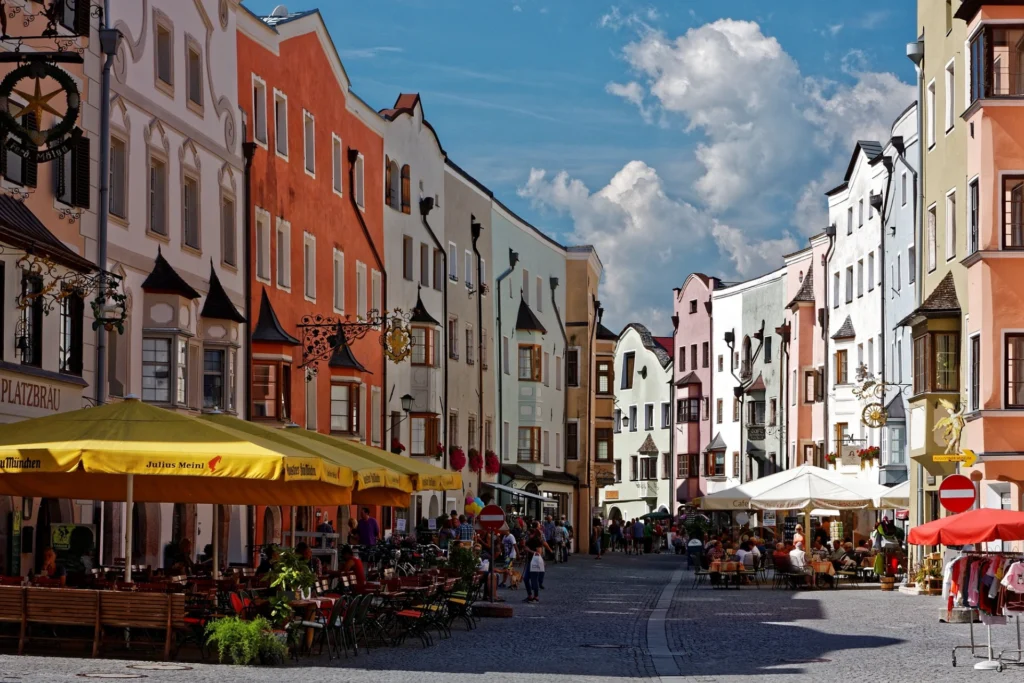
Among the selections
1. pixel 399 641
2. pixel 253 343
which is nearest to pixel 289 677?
pixel 399 641

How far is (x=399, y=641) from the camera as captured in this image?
2625 centimetres

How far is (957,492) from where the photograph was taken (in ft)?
92.7

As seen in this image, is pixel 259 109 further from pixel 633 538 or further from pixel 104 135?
pixel 633 538

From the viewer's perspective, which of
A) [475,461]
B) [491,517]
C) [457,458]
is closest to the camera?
[491,517]

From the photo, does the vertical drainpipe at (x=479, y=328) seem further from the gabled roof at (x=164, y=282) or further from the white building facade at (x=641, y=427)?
the white building facade at (x=641, y=427)

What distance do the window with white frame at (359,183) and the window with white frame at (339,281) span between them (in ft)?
8.86

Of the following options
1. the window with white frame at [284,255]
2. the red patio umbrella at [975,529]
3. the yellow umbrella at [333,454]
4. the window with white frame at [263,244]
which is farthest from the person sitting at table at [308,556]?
the window with white frame at [284,255]

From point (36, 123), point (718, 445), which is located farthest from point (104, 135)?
point (718, 445)

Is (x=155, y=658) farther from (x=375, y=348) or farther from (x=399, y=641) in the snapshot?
(x=375, y=348)

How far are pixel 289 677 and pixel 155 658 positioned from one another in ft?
8.88

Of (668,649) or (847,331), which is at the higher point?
(847,331)

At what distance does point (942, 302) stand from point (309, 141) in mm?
17867

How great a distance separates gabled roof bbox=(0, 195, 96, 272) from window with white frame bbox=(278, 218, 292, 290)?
56.5 ft

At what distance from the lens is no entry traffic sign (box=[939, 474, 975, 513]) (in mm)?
28203
